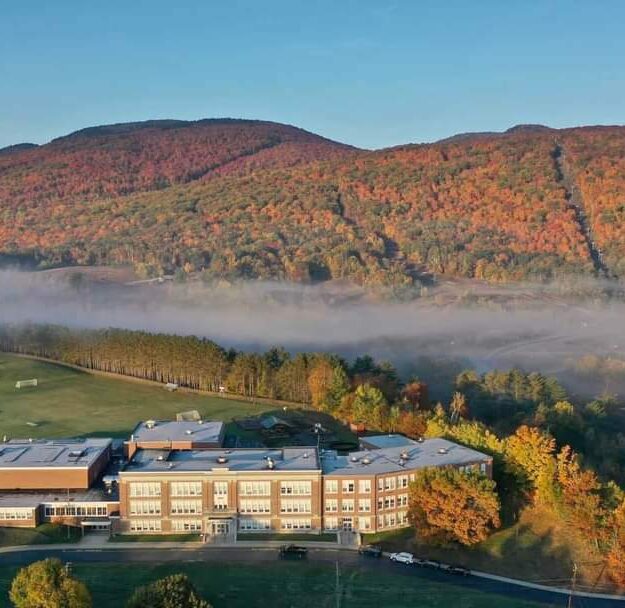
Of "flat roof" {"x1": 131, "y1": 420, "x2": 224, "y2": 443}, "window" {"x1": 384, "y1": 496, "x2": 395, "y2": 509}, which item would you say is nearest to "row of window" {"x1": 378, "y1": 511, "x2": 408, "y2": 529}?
"window" {"x1": 384, "y1": 496, "x2": 395, "y2": 509}

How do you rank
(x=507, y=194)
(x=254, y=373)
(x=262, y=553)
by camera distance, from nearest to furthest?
(x=262, y=553) → (x=254, y=373) → (x=507, y=194)

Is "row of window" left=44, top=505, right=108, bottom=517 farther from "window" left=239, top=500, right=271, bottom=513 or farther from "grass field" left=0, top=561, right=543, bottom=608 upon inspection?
"window" left=239, top=500, right=271, bottom=513

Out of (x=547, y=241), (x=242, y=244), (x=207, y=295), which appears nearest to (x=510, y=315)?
(x=547, y=241)

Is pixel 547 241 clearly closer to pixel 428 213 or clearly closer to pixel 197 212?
pixel 428 213

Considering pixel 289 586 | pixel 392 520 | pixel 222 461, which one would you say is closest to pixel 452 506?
pixel 392 520

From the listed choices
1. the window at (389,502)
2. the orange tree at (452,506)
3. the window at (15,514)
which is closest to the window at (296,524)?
the window at (389,502)
